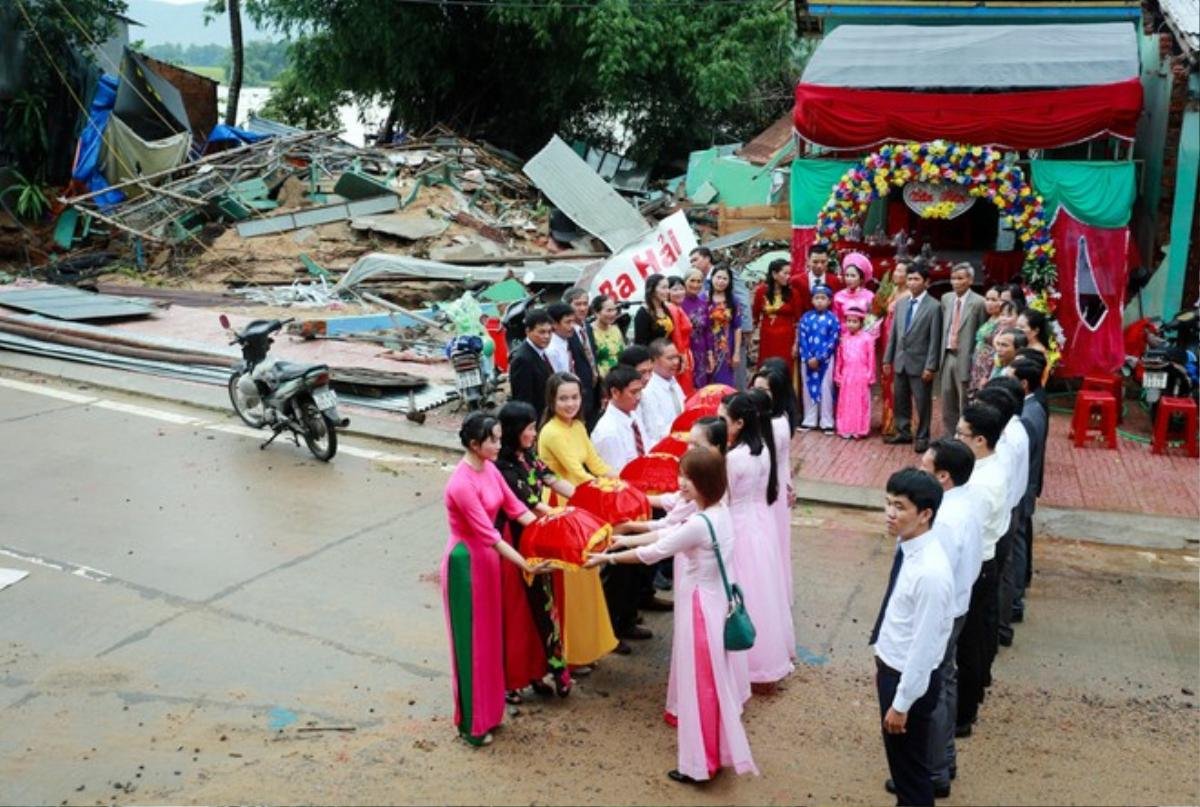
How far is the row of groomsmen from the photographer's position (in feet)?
15.2

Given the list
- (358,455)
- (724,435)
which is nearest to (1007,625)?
(724,435)

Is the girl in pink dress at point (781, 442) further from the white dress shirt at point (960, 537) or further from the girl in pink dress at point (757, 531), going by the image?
the white dress shirt at point (960, 537)

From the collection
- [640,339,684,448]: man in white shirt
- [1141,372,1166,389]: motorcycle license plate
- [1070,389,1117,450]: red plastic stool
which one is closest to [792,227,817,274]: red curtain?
[1070,389,1117,450]: red plastic stool

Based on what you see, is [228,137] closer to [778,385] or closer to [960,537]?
[778,385]

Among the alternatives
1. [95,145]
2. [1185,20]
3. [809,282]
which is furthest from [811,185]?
[95,145]

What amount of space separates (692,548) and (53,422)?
8222 mm

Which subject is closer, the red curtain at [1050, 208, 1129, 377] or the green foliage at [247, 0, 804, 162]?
the red curtain at [1050, 208, 1129, 377]

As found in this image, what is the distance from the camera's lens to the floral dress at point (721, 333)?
11109mm

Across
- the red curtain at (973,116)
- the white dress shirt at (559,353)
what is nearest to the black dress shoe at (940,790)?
the white dress shirt at (559,353)

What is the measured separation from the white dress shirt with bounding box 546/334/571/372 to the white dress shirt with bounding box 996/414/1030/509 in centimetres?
341

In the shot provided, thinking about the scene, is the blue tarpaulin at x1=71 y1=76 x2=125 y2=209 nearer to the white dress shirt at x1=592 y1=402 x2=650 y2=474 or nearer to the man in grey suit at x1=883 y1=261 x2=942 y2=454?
the man in grey suit at x1=883 y1=261 x2=942 y2=454

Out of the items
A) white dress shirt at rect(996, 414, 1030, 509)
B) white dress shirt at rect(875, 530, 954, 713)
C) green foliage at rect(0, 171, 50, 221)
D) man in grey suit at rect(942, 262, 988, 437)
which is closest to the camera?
white dress shirt at rect(875, 530, 954, 713)

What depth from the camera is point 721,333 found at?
1120 centimetres

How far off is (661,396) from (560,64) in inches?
722
